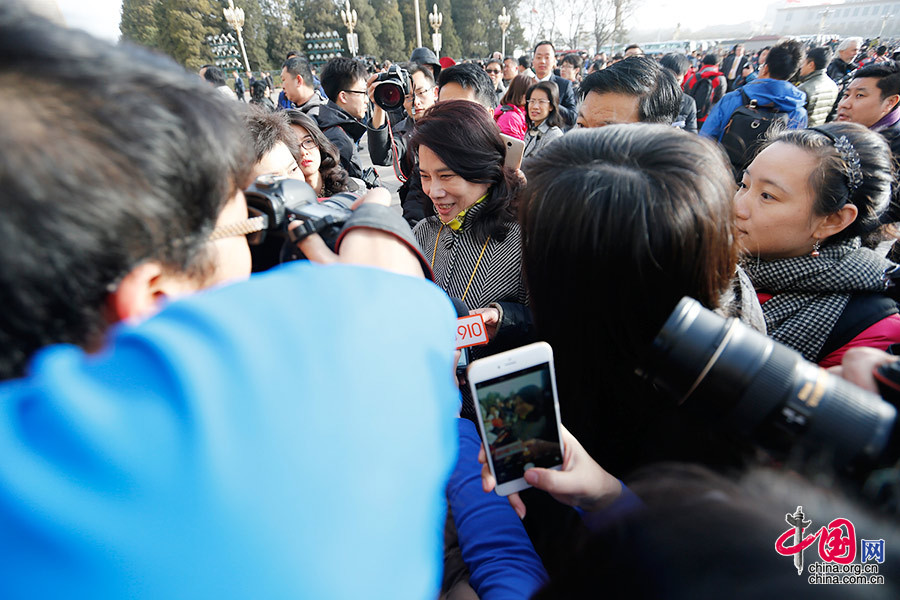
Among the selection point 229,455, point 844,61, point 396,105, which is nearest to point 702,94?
point 844,61

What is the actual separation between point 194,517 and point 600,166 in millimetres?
870

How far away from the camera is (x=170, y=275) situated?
0.61m

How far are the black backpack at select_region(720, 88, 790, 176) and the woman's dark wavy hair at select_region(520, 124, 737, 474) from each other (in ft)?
9.64

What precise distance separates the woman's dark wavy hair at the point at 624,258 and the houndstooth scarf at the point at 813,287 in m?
0.64

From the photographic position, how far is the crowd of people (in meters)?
0.41

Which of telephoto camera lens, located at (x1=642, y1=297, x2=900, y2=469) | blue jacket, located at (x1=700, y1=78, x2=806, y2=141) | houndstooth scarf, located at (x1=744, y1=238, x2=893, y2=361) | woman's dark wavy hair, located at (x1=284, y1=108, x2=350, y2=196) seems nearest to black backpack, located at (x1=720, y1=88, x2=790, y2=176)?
blue jacket, located at (x1=700, y1=78, x2=806, y2=141)

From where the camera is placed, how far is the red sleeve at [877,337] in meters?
1.25

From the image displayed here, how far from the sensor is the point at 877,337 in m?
1.26

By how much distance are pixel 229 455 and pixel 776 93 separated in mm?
4359

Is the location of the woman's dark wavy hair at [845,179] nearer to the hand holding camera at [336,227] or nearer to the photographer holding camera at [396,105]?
the hand holding camera at [336,227]

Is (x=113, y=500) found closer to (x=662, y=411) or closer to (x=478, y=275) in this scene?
(x=662, y=411)

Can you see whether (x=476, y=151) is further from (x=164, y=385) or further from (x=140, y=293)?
(x=164, y=385)

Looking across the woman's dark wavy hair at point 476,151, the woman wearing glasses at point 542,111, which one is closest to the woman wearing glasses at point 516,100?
the woman wearing glasses at point 542,111

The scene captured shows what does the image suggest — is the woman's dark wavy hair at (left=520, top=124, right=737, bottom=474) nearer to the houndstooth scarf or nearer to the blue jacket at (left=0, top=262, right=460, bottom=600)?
the blue jacket at (left=0, top=262, right=460, bottom=600)
